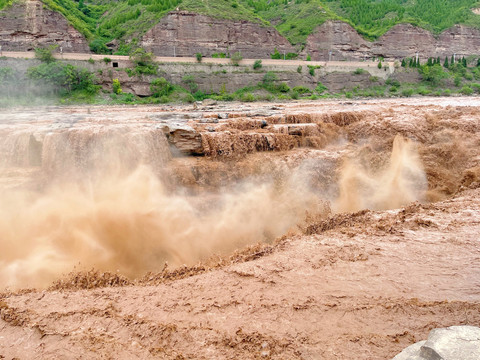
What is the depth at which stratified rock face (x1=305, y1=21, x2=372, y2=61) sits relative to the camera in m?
61.9

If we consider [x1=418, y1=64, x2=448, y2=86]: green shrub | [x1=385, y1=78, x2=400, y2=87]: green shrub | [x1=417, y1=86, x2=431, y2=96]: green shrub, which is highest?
[x1=418, y1=64, x2=448, y2=86]: green shrub

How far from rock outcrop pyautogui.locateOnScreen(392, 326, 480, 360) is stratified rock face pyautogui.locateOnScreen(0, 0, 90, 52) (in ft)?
165

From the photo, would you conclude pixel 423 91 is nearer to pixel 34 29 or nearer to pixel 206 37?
pixel 206 37

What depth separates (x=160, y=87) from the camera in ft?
133

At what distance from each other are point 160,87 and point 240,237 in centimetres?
3402

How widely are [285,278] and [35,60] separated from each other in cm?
4150

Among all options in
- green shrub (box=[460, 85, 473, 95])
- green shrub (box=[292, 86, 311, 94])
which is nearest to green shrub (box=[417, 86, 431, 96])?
green shrub (box=[460, 85, 473, 95])

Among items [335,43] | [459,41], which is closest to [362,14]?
[459,41]

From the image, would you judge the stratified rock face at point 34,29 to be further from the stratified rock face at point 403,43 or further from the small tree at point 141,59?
the stratified rock face at point 403,43

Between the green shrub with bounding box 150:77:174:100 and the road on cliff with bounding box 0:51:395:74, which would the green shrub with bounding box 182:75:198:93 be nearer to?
the green shrub with bounding box 150:77:174:100

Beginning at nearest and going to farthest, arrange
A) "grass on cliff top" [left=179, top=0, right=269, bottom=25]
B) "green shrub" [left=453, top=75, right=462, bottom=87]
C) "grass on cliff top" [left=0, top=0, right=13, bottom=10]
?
1. "grass on cliff top" [left=0, top=0, right=13, bottom=10]
2. "green shrub" [left=453, top=75, right=462, bottom=87]
3. "grass on cliff top" [left=179, top=0, right=269, bottom=25]

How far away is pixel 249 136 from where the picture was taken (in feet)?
44.5

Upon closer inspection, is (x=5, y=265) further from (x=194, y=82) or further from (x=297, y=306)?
(x=194, y=82)

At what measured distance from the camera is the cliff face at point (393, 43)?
204ft
